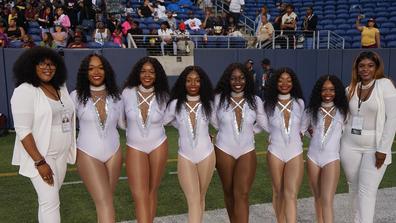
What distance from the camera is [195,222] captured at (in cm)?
384

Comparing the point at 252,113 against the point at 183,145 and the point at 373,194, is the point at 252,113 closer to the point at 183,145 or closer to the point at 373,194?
the point at 183,145

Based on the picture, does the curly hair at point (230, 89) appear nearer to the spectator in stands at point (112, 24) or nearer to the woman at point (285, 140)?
the woman at point (285, 140)

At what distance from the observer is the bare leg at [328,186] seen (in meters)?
3.84

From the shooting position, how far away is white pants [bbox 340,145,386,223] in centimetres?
377

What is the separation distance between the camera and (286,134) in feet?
13.0

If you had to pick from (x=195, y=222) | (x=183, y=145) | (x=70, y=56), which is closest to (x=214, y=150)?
(x=183, y=145)

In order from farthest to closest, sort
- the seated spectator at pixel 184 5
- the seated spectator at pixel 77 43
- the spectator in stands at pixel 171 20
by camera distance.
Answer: the seated spectator at pixel 184 5
the spectator in stands at pixel 171 20
the seated spectator at pixel 77 43

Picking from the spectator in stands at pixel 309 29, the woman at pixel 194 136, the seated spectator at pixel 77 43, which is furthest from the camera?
the spectator in stands at pixel 309 29

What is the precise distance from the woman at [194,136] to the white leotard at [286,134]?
0.57 metres

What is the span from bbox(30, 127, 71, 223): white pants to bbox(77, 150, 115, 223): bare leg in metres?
0.24

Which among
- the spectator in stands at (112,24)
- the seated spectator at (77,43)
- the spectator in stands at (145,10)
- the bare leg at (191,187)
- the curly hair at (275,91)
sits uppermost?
the spectator in stands at (145,10)

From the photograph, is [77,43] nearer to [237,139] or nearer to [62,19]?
[62,19]

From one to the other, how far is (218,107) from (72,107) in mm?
1285

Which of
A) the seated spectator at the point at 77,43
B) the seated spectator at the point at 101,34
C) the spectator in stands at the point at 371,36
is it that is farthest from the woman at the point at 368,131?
the spectator in stands at the point at 371,36
